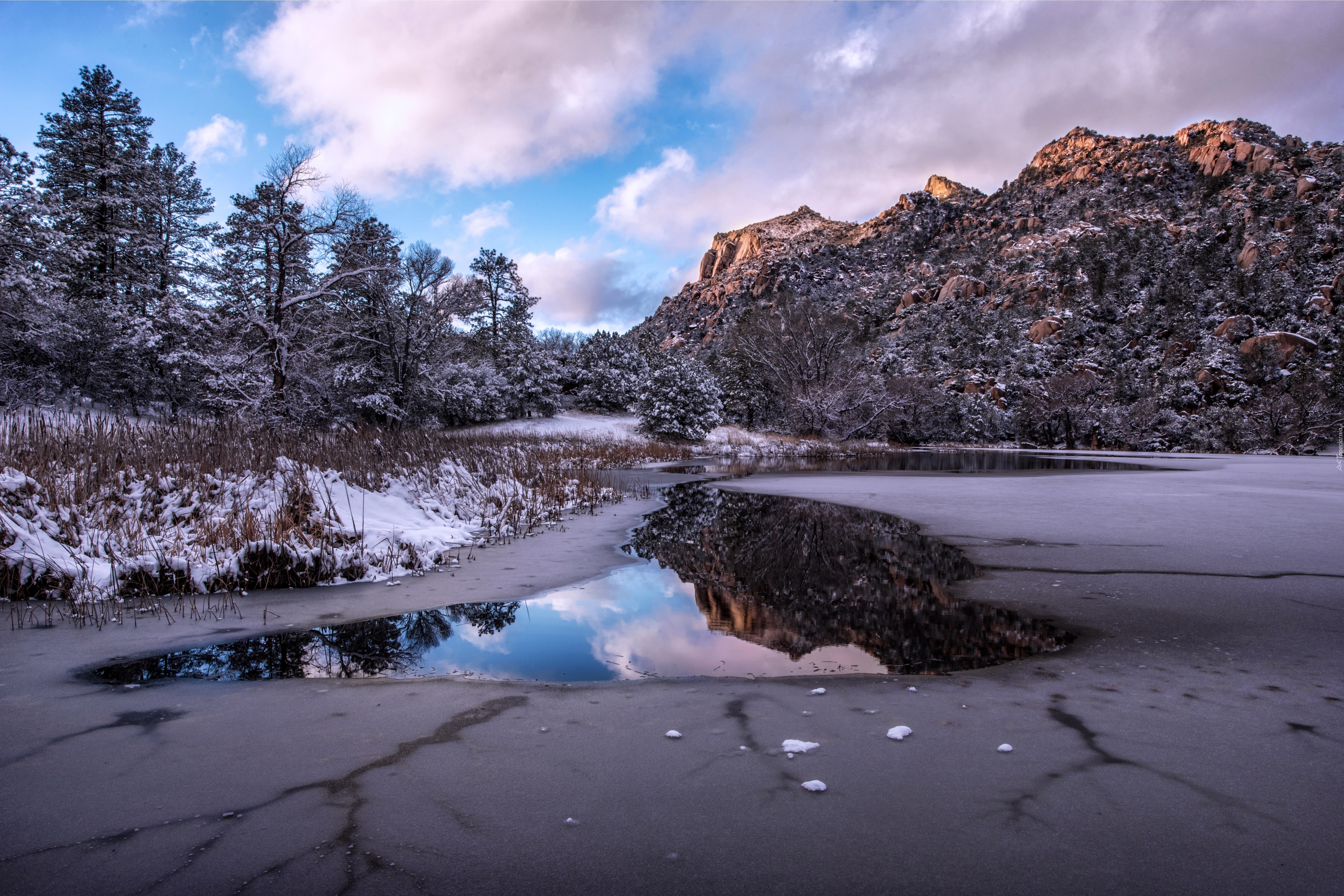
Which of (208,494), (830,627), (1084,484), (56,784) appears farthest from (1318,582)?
(208,494)

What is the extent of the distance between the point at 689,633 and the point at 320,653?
97.7 inches

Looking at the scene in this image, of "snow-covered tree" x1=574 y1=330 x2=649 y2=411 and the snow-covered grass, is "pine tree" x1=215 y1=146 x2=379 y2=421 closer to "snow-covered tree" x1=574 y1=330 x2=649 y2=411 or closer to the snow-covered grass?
the snow-covered grass

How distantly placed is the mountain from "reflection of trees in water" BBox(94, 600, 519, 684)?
3463cm

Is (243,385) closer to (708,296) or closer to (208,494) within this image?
(208,494)

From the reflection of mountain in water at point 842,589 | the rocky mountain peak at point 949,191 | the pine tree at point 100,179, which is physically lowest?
the reflection of mountain in water at point 842,589

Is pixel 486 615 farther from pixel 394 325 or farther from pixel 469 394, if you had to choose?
pixel 469 394

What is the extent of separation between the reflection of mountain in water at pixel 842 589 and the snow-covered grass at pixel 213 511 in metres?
2.97

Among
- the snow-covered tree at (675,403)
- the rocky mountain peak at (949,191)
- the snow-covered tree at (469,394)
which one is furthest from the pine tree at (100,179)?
the rocky mountain peak at (949,191)

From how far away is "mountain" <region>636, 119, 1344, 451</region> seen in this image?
37500 millimetres

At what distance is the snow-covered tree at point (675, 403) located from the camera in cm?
3131

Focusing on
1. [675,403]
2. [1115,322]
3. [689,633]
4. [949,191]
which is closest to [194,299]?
[675,403]

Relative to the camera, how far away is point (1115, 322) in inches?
2219

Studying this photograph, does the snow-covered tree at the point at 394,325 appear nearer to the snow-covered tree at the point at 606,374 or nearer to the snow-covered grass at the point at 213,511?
the snow-covered tree at the point at 606,374

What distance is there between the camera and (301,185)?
61.4 feet
